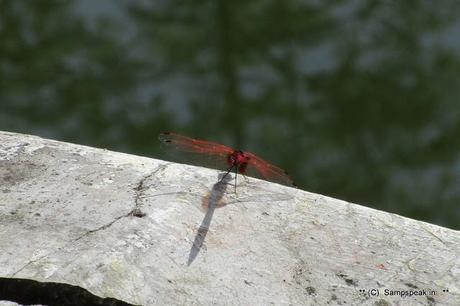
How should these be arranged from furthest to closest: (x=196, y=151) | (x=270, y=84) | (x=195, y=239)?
(x=270, y=84), (x=196, y=151), (x=195, y=239)

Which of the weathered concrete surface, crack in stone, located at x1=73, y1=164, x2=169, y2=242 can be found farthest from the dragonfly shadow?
crack in stone, located at x1=73, y1=164, x2=169, y2=242

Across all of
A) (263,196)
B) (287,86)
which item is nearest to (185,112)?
(287,86)

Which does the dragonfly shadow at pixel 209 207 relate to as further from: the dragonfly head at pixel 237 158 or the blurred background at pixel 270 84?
the blurred background at pixel 270 84

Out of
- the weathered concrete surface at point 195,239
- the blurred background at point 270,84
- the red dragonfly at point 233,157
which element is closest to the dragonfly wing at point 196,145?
the red dragonfly at point 233,157

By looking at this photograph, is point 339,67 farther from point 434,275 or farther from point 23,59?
point 434,275

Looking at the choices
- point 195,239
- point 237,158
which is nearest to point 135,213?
point 195,239

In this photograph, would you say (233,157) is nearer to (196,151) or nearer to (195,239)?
(196,151)
